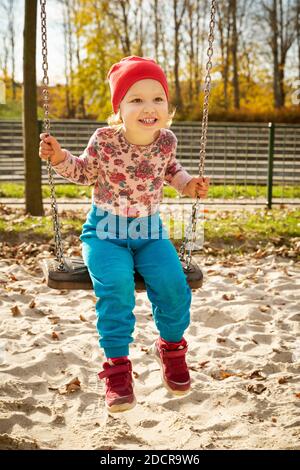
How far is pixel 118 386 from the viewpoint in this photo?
8.48 feet

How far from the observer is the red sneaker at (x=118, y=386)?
2.54 metres

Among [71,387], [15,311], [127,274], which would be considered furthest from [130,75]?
[15,311]

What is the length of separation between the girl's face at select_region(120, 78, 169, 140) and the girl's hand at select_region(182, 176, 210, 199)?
0.39m

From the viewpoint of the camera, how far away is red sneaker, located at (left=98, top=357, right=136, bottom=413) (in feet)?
8.32

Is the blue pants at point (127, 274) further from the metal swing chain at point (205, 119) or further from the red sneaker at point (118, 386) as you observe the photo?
the metal swing chain at point (205, 119)

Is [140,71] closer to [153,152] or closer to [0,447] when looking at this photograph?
[153,152]

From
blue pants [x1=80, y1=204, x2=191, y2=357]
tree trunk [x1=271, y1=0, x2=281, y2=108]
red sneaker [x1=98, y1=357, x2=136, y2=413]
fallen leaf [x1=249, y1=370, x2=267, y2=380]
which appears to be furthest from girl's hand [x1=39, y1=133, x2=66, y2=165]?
tree trunk [x1=271, y1=0, x2=281, y2=108]

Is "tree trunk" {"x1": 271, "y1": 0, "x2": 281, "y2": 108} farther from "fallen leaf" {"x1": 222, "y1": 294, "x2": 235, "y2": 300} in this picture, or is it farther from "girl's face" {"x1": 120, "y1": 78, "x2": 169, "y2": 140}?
"girl's face" {"x1": 120, "y1": 78, "x2": 169, "y2": 140}

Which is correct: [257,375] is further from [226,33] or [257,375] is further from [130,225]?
[226,33]

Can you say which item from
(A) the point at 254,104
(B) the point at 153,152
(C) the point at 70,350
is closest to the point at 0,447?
(C) the point at 70,350

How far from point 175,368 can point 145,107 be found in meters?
1.21

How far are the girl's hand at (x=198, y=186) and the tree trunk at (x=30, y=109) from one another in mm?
4718

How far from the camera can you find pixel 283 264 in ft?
20.0

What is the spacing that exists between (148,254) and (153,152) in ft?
1.71
